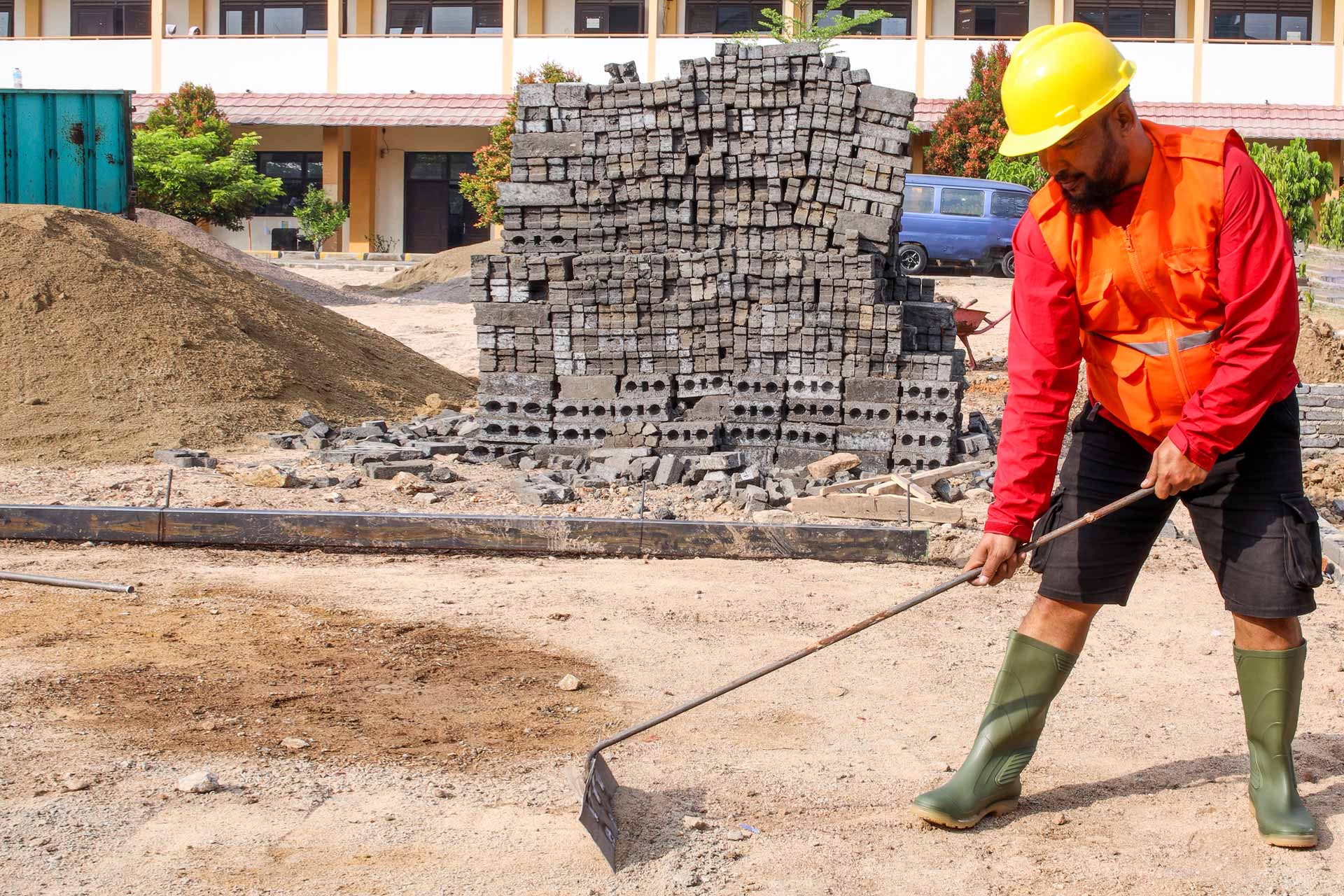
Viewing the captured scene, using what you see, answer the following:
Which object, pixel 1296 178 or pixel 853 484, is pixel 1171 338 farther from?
pixel 1296 178

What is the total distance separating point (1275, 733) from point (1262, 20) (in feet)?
103

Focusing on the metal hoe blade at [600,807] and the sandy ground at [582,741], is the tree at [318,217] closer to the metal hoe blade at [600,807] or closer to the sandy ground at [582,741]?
the sandy ground at [582,741]

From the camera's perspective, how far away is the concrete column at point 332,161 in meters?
31.0

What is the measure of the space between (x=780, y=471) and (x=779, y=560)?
3003 millimetres

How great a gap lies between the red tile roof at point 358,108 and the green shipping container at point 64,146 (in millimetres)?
13128

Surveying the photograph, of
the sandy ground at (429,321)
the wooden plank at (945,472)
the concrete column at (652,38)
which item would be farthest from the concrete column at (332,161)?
the wooden plank at (945,472)

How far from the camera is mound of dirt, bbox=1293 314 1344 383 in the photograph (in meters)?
12.3

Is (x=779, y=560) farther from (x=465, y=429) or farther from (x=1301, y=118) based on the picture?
(x=1301, y=118)

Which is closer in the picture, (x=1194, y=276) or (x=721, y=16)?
(x=1194, y=276)

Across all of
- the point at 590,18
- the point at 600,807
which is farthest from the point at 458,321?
the point at 600,807

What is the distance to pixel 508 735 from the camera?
13.7ft

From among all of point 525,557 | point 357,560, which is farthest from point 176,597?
point 525,557

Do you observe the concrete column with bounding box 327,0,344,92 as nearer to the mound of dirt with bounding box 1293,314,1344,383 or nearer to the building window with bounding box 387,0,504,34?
the building window with bounding box 387,0,504,34

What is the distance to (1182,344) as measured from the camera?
3336 mm
